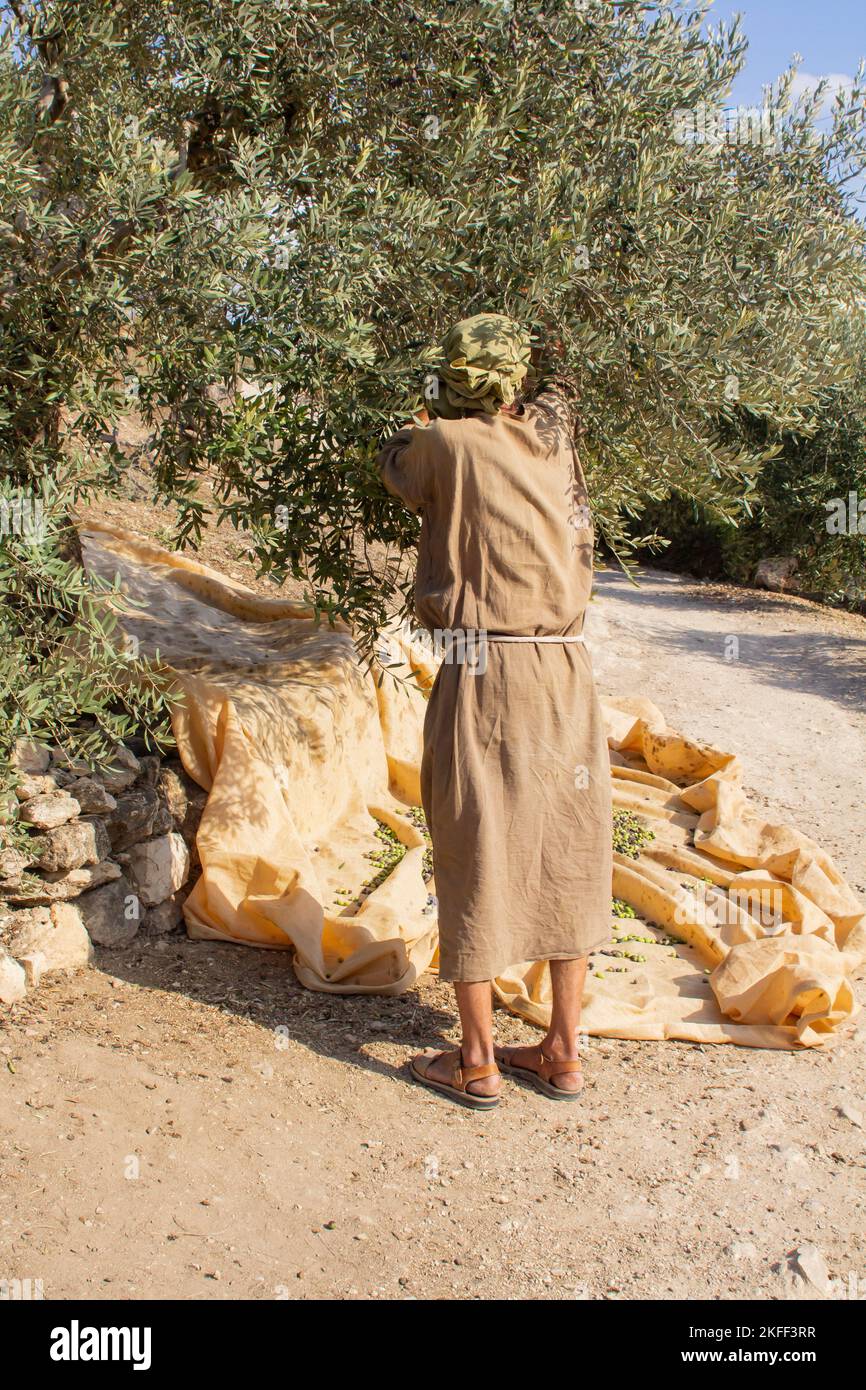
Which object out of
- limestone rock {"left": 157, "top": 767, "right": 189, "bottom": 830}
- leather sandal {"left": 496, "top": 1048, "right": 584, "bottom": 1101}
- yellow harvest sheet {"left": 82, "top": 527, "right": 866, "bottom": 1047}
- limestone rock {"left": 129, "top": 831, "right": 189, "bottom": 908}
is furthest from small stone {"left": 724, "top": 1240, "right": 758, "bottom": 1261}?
limestone rock {"left": 157, "top": 767, "right": 189, "bottom": 830}

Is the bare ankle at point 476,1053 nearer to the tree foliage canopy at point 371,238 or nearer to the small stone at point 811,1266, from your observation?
the small stone at point 811,1266

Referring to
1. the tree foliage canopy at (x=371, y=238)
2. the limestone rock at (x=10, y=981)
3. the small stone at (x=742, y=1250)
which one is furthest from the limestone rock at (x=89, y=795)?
A: the small stone at (x=742, y=1250)

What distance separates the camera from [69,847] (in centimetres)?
462

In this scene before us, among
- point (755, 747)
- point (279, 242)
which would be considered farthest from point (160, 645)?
point (755, 747)

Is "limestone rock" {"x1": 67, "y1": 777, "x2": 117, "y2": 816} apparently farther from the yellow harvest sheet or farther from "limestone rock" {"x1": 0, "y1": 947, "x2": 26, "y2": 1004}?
"limestone rock" {"x1": 0, "y1": 947, "x2": 26, "y2": 1004}

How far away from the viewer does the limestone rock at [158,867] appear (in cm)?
503

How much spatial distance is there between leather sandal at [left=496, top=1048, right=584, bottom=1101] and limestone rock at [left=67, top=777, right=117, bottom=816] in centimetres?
191

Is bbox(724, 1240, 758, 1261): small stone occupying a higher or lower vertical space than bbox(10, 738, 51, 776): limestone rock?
lower

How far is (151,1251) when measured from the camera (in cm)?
320

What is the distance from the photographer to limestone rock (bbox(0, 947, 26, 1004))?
4.34 m

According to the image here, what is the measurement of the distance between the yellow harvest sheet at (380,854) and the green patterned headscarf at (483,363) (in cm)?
137

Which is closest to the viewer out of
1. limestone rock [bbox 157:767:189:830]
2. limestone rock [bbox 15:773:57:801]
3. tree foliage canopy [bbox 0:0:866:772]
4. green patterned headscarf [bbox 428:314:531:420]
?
green patterned headscarf [bbox 428:314:531:420]

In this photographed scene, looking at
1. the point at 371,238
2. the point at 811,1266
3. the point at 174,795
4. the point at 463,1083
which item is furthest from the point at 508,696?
the point at 174,795

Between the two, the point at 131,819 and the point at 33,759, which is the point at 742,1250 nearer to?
the point at 131,819
